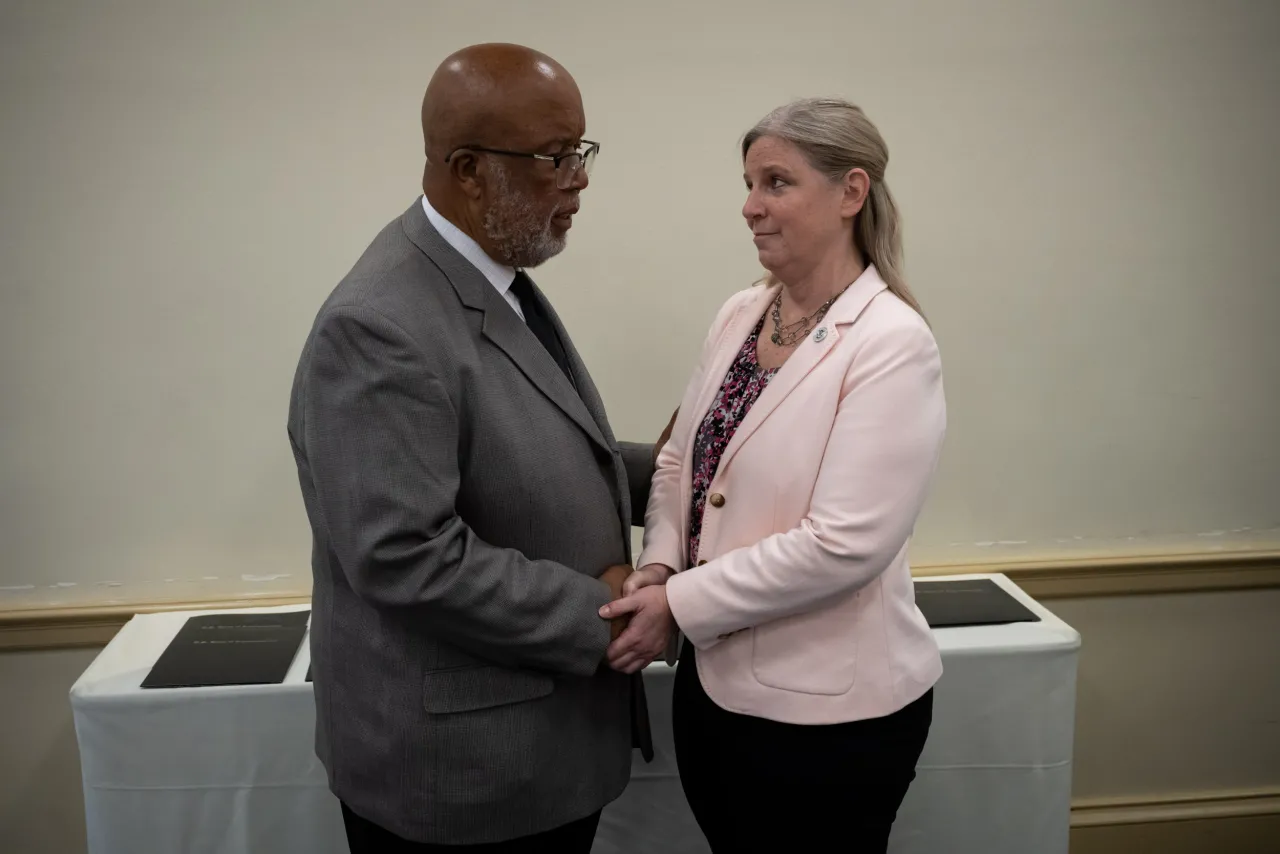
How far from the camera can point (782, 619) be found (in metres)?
1.69

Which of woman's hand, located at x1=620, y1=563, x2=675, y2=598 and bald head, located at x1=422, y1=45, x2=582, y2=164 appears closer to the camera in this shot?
bald head, located at x1=422, y1=45, x2=582, y2=164

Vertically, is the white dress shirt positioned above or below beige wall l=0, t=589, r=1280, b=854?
above

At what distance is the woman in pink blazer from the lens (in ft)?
5.21

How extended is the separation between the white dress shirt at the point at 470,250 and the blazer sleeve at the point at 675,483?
37 centimetres

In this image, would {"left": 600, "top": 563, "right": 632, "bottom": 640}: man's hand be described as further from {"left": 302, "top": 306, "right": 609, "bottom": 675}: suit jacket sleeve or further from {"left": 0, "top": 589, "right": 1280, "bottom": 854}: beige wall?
{"left": 0, "top": 589, "right": 1280, "bottom": 854}: beige wall

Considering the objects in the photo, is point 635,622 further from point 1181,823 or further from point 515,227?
point 1181,823

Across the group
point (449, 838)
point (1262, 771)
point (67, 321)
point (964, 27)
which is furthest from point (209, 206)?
point (1262, 771)

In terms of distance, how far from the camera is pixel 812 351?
1.64 meters

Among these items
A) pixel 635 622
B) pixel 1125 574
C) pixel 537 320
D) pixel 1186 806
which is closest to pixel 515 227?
pixel 537 320

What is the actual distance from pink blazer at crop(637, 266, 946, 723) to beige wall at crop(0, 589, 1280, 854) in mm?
1430

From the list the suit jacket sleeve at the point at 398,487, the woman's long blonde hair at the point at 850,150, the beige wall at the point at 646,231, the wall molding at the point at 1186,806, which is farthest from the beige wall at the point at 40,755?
the wall molding at the point at 1186,806

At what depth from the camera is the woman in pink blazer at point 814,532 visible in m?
1.59

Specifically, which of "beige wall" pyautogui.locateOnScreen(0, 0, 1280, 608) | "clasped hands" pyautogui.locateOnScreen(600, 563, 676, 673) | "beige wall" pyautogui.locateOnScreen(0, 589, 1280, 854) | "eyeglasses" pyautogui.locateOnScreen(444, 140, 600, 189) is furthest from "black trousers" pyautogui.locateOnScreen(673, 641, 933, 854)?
"beige wall" pyautogui.locateOnScreen(0, 589, 1280, 854)

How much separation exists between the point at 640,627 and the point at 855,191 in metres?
0.73
